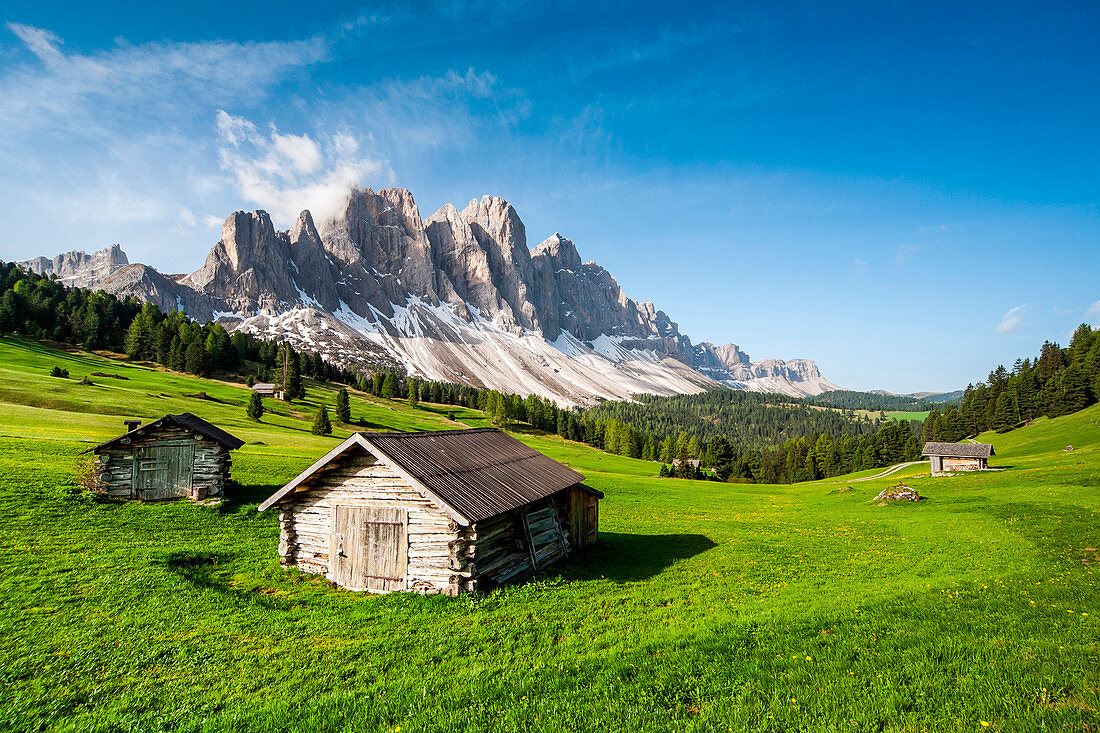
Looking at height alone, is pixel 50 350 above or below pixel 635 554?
above

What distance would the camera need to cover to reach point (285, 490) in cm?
1848

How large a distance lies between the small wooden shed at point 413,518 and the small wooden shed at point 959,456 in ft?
214

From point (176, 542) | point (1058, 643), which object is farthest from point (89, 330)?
point (1058, 643)

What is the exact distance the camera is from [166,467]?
29.5 meters

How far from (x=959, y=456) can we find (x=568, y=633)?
7071cm

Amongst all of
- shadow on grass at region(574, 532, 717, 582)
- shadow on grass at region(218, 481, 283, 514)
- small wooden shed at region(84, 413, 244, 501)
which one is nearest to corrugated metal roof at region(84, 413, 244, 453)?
small wooden shed at region(84, 413, 244, 501)

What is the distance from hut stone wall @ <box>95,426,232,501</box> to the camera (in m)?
28.0

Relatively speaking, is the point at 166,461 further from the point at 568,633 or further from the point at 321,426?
the point at 321,426

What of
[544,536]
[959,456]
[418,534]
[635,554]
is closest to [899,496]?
[959,456]

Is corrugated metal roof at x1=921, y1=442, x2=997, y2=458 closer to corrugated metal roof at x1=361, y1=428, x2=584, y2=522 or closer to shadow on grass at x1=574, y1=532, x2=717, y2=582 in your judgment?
shadow on grass at x1=574, y1=532, x2=717, y2=582

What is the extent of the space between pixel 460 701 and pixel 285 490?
41.5ft

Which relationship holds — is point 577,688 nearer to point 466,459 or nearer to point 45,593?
point 466,459

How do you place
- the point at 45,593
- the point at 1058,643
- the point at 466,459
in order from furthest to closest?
the point at 466,459 < the point at 45,593 < the point at 1058,643

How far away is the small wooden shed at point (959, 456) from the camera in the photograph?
60125 millimetres
